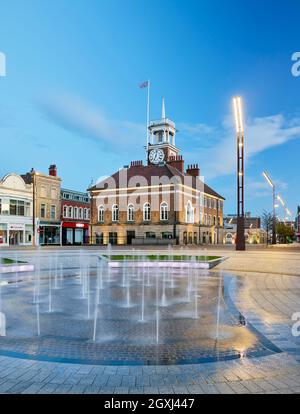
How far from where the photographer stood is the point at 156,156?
228 feet

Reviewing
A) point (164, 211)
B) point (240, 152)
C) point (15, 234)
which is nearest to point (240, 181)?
point (240, 152)

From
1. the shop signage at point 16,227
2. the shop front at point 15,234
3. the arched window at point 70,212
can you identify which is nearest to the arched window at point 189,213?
the arched window at point 70,212

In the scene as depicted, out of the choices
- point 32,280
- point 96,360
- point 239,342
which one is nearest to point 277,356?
point 239,342

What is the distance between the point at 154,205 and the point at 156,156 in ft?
46.1

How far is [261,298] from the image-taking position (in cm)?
1111

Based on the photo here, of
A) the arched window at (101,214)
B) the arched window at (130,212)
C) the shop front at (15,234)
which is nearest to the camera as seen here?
the shop front at (15,234)

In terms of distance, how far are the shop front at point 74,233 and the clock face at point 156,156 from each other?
60.8ft

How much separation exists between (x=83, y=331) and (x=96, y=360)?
73.3 inches

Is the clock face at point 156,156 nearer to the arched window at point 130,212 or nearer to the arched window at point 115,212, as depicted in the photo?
the arched window at point 130,212

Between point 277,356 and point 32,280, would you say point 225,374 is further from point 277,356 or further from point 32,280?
point 32,280

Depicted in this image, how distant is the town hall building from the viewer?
57.9 m

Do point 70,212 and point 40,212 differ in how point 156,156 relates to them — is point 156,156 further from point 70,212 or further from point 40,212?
point 40,212

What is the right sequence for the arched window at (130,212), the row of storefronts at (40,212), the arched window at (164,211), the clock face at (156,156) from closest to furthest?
the row of storefronts at (40,212), the arched window at (164,211), the arched window at (130,212), the clock face at (156,156)

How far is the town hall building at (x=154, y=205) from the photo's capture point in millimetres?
57938
